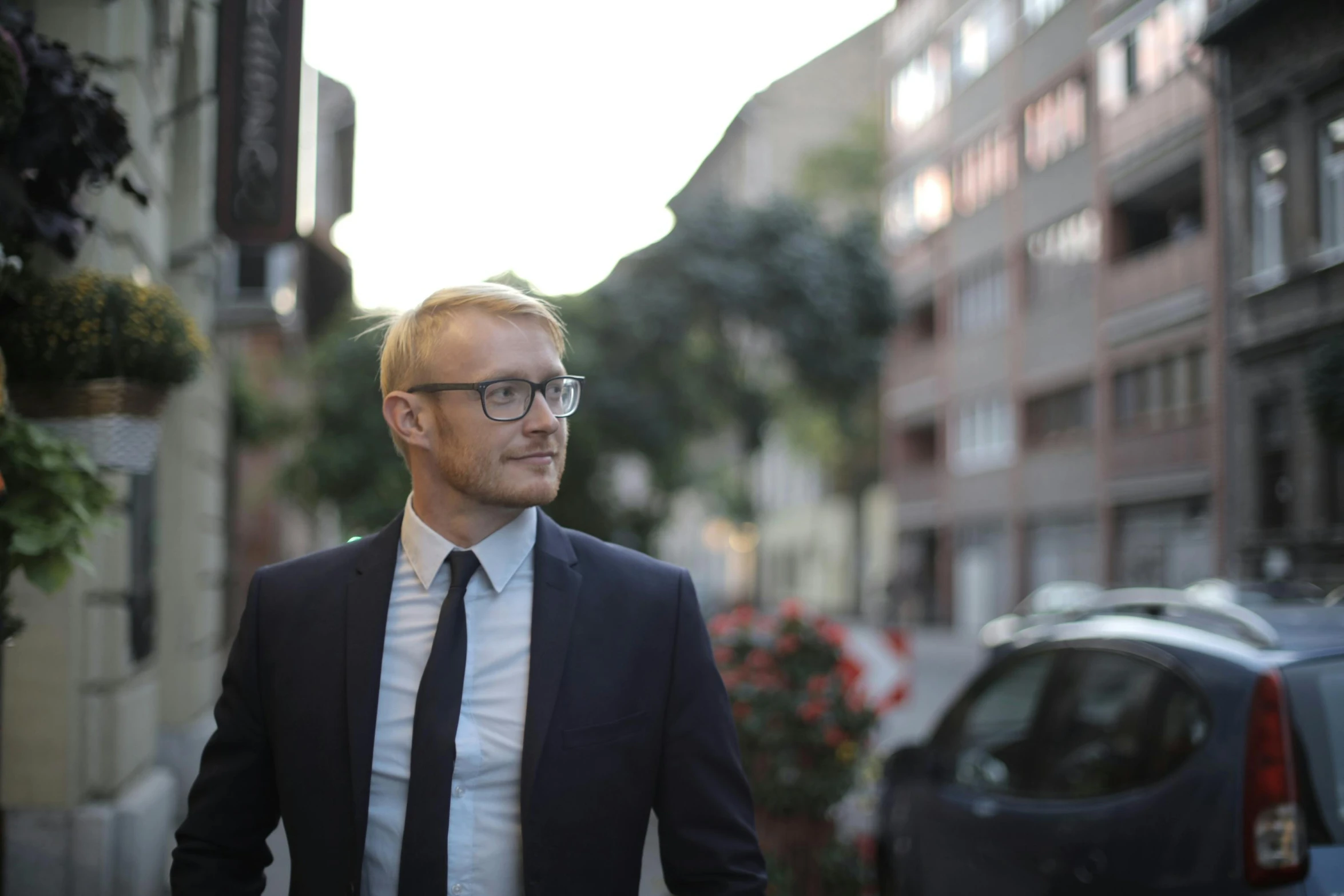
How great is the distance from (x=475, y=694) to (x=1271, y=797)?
2095 millimetres

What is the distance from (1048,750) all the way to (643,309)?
1814 centimetres

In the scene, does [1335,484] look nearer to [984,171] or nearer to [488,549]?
[488,549]

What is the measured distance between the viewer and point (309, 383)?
894 inches

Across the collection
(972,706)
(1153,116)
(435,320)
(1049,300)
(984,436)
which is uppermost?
(1049,300)

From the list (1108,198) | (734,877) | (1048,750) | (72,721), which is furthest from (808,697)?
(1108,198)

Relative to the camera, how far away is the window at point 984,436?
108ft

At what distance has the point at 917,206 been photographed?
38.9 meters

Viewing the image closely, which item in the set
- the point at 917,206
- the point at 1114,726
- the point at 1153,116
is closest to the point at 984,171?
the point at 917,206

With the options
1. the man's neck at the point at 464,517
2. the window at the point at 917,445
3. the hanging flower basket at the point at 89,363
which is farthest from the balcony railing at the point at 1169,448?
the window at the point at 917,445

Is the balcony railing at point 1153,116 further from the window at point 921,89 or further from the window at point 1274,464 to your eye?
the window at point 921,89

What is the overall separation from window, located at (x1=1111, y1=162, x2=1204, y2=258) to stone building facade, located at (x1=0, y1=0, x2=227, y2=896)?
564 cm

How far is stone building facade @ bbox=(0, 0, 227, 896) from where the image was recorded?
632 cm

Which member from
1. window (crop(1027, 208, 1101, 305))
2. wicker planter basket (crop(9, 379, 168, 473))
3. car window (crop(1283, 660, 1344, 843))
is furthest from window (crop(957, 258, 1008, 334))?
wicker planter basket (crop(9, 379, 168, 473))

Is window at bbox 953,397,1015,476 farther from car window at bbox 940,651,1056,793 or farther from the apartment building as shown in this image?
car window at bbox 940,651,1056,793
